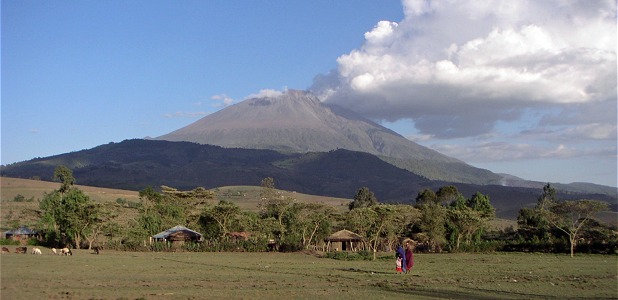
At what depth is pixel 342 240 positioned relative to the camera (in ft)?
225

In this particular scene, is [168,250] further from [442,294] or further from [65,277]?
[442,294]

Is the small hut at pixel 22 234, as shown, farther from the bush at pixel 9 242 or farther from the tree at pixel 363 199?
the tree at pixel 363 199

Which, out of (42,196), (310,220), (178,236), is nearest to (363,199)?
(310,220)

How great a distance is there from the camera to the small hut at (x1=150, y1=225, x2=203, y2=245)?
207 ft

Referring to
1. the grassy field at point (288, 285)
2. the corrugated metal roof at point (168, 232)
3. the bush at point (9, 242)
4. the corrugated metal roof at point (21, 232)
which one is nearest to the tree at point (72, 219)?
the bush at point (9, 242)

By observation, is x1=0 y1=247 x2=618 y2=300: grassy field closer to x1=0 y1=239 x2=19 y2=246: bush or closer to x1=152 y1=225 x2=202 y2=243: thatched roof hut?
x1=0 y1=239 x2=19 y2=246: bush

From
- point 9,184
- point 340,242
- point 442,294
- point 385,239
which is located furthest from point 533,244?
point 9,184

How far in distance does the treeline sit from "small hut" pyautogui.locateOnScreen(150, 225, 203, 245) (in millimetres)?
1253

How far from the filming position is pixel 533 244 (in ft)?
194

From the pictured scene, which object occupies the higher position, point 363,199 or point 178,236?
point 363,199

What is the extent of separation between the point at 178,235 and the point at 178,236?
0.36 ft

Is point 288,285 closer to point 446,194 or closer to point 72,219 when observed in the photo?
point 72,219

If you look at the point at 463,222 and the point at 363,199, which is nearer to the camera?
the point at 463,222

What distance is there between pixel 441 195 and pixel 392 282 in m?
66.3
